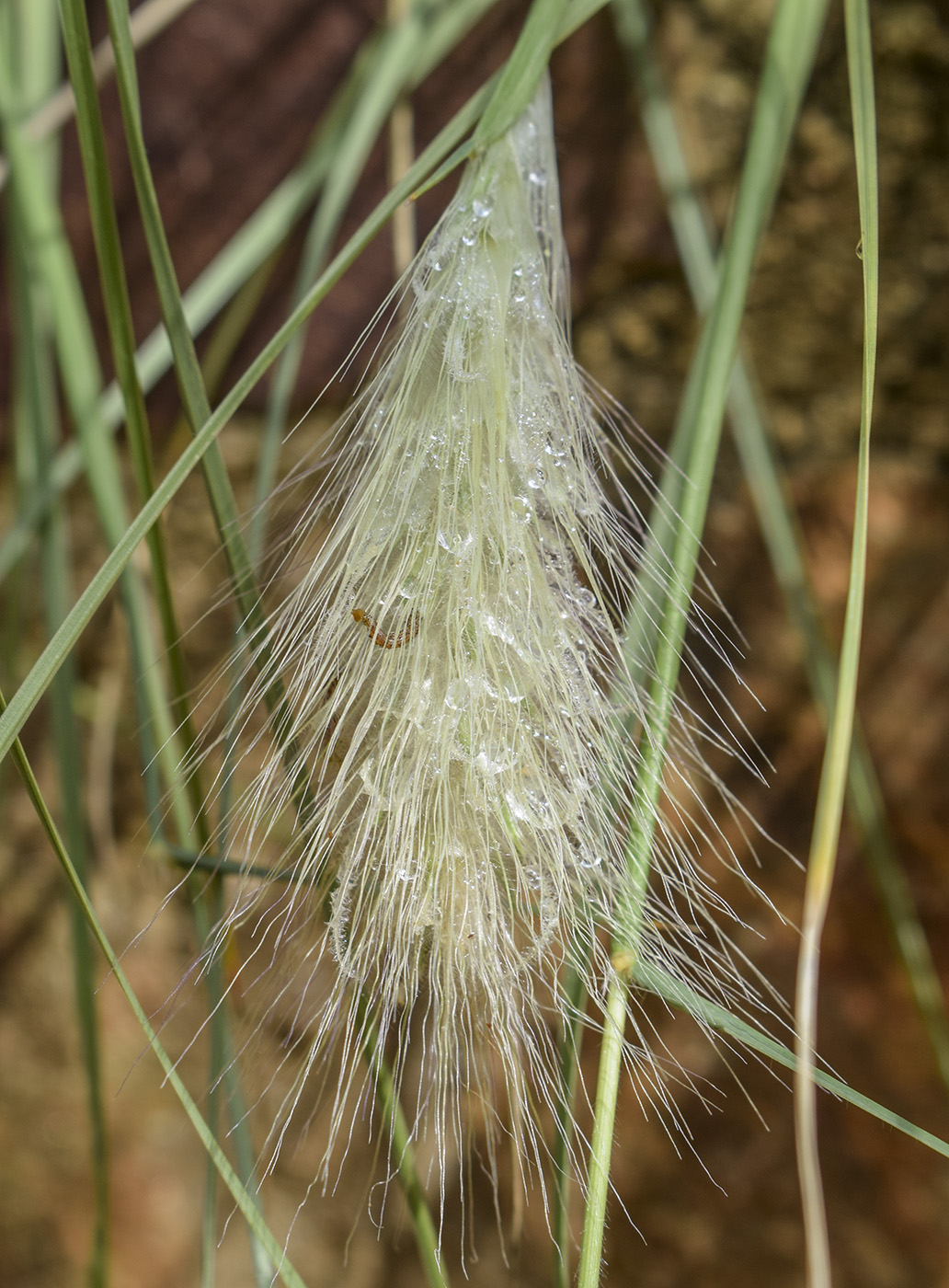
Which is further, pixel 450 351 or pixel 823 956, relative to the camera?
pixel 823 956

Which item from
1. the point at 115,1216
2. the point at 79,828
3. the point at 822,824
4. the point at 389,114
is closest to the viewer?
the point at 822,824

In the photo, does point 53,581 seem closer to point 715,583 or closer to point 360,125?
point 360,125

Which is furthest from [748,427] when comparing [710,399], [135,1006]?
[135,1006]

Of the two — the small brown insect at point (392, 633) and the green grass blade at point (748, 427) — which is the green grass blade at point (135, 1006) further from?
the green grass blade at point (748, 427)

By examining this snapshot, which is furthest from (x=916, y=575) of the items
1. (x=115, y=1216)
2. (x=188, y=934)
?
(x=115, y=1216)

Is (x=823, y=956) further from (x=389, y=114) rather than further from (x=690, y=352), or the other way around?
(x=389, y=114)

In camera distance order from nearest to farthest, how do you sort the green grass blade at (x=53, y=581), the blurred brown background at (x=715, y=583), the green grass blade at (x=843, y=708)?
the green grass blade at (x=843, y=708)
the green grass blade at (x=53, y=581)
the blurred brown background at (x=715, y=583)

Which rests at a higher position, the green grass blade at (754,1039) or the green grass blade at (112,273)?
the green grass blade at (112,273)

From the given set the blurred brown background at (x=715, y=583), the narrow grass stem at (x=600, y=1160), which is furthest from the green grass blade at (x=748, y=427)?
the narrow grass stem at (x=600, y=1160)
